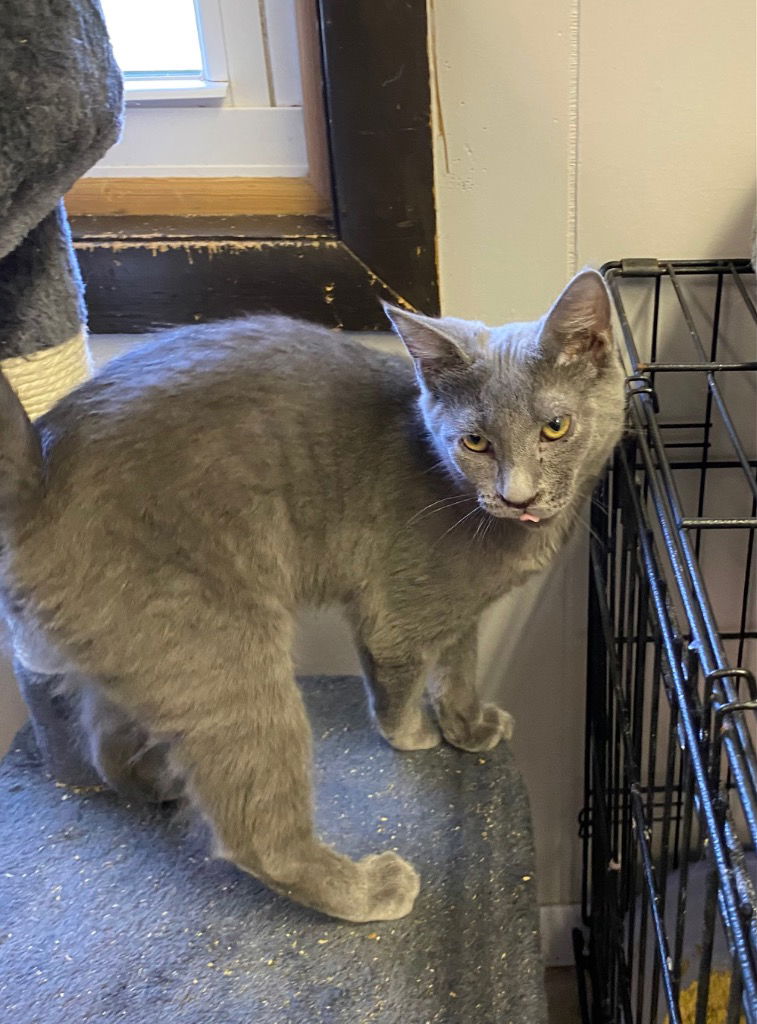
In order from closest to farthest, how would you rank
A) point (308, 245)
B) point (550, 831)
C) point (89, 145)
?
point (89, 145)
point (308, 245)
point (550, 831)

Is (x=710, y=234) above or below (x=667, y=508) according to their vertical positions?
above

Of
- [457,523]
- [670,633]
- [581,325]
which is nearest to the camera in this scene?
[670,633]

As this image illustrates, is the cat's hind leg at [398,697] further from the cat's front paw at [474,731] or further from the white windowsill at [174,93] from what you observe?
the white windowsill at [174,93]

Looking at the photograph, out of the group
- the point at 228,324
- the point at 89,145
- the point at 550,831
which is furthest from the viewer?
the point at 550,831

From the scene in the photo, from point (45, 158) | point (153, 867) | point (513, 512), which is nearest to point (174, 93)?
point (45, 158)

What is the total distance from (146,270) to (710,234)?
639mm

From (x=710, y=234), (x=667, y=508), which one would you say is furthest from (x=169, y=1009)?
(x=710, y=234)

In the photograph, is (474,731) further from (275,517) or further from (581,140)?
(581,140)

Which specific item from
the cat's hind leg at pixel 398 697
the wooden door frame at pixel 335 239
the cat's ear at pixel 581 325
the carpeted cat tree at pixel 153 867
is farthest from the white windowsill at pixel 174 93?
the cat's hind leg at pixel 398 697

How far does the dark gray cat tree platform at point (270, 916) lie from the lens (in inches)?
31.5

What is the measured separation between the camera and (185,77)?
109cm

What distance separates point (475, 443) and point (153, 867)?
21.9 inches

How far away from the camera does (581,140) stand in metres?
0.97

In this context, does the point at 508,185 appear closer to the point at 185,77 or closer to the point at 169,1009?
the point at 185,77
